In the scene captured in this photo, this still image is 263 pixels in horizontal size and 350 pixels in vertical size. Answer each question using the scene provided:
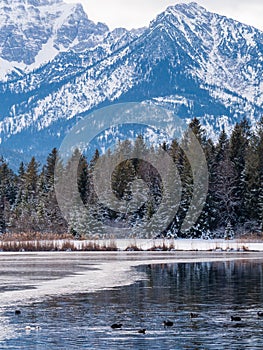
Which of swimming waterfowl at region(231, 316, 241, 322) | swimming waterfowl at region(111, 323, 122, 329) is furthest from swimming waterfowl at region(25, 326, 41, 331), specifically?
swimming waterfowl at region(231, 316, 241, 322)

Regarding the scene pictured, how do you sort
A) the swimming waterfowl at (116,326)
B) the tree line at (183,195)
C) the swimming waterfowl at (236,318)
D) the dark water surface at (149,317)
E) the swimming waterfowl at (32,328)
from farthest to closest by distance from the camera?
the tree line at (183,195) < the swimming waterfowl at (236,318) < the swimming waterfowl at (116,326) < the swimming waterfowl at (32,328) < the dark water surface at (149,317)

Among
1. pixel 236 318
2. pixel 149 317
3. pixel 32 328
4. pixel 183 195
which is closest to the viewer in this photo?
pixel 32 328

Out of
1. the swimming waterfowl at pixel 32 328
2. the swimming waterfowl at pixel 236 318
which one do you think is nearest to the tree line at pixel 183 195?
the swimming waterfowl at pixel 236 318

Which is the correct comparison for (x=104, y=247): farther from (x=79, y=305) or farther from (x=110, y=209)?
(x=79, y=305)

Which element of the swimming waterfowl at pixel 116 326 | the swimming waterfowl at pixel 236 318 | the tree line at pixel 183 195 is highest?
the tree line at pixel 183 195

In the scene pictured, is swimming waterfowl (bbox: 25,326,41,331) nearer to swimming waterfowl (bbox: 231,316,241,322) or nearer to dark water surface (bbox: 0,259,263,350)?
dark water surface (bbox: 0,259,263,350)

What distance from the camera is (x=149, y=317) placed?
104 feet

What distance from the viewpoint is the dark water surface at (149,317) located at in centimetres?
2688

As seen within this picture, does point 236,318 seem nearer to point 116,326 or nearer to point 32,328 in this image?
point 116,326

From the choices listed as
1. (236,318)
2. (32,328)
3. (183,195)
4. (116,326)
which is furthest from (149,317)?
(183,195)

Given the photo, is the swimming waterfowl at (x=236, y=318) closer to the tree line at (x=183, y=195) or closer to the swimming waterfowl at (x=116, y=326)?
the swimming waterfowl at (x=116, y=326)

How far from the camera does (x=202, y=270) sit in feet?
175

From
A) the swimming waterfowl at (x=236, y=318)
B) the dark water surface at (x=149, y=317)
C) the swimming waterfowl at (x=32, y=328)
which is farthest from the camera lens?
the swimming waterfowl at (x=236, y=318)

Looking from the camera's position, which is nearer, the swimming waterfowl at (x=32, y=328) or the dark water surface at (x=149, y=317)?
the dark water surface at (x=149, y=317)
